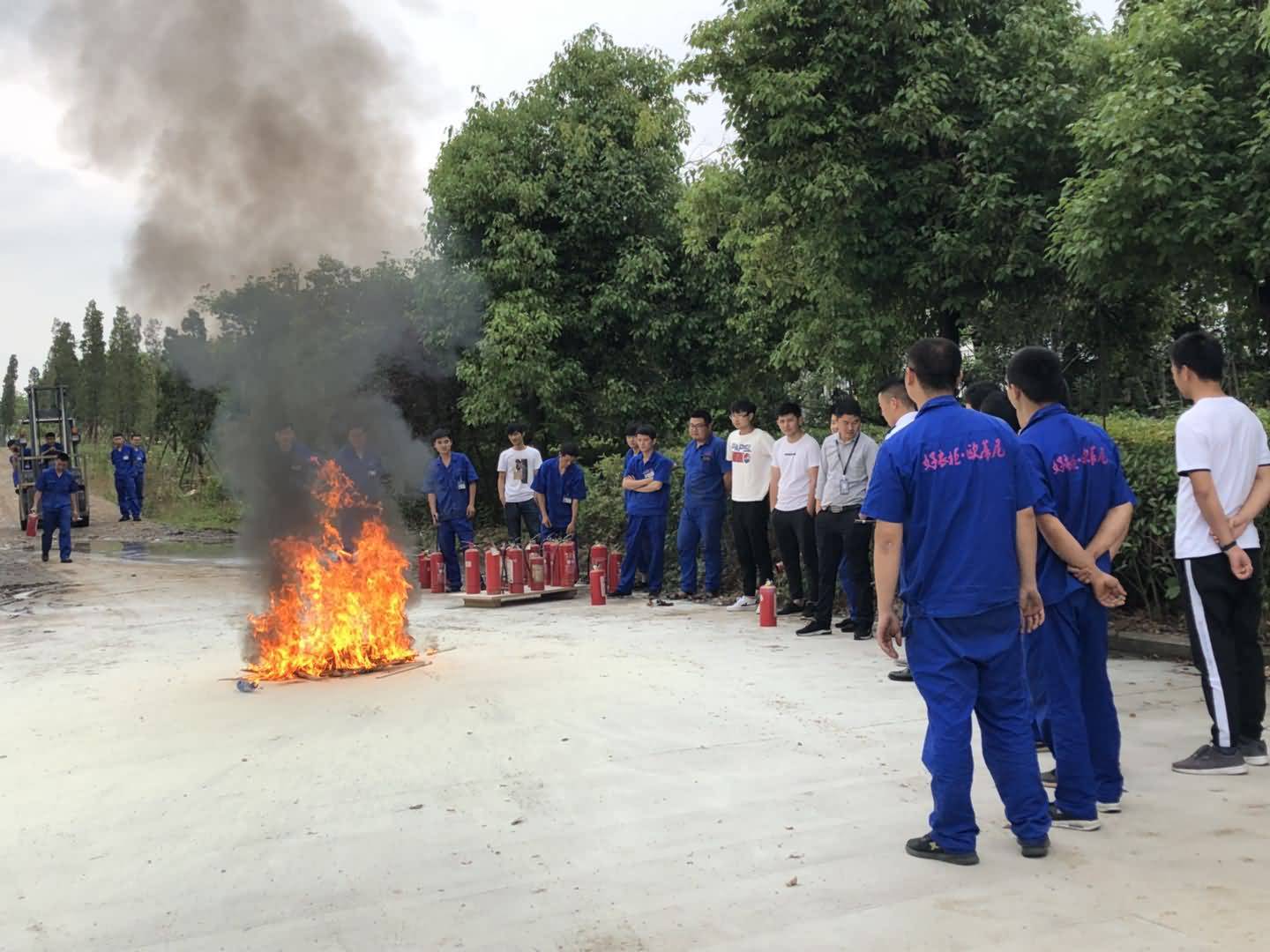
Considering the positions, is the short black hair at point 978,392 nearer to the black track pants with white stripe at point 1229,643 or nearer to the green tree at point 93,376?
the black track pants with white stripe at point 1229,643

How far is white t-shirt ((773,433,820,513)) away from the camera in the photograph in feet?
33.3

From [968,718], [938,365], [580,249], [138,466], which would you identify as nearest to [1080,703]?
[968,718]

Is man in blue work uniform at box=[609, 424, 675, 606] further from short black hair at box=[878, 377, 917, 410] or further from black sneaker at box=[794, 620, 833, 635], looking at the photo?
short black hair at box=[878, 377, 917, 410]

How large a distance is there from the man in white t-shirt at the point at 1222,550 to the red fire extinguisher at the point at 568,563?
820cm

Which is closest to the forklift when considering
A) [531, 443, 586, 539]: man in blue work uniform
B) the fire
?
[531, 443, 586, 539]: man in blue work uniform

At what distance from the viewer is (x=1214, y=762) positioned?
17.0 feet

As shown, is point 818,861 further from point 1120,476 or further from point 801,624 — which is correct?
point 801,624

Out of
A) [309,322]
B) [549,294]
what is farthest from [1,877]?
[549,294]

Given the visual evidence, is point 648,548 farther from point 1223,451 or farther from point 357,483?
point 1223,451

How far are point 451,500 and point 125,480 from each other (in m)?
16.4

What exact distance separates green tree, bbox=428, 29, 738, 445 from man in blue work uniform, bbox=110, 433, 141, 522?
10633mm

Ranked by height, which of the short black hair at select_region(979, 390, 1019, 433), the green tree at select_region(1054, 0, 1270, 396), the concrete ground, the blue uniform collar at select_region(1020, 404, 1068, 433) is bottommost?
the concrete ground

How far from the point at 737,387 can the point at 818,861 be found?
55.9ft

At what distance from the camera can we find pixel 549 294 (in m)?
19.7
